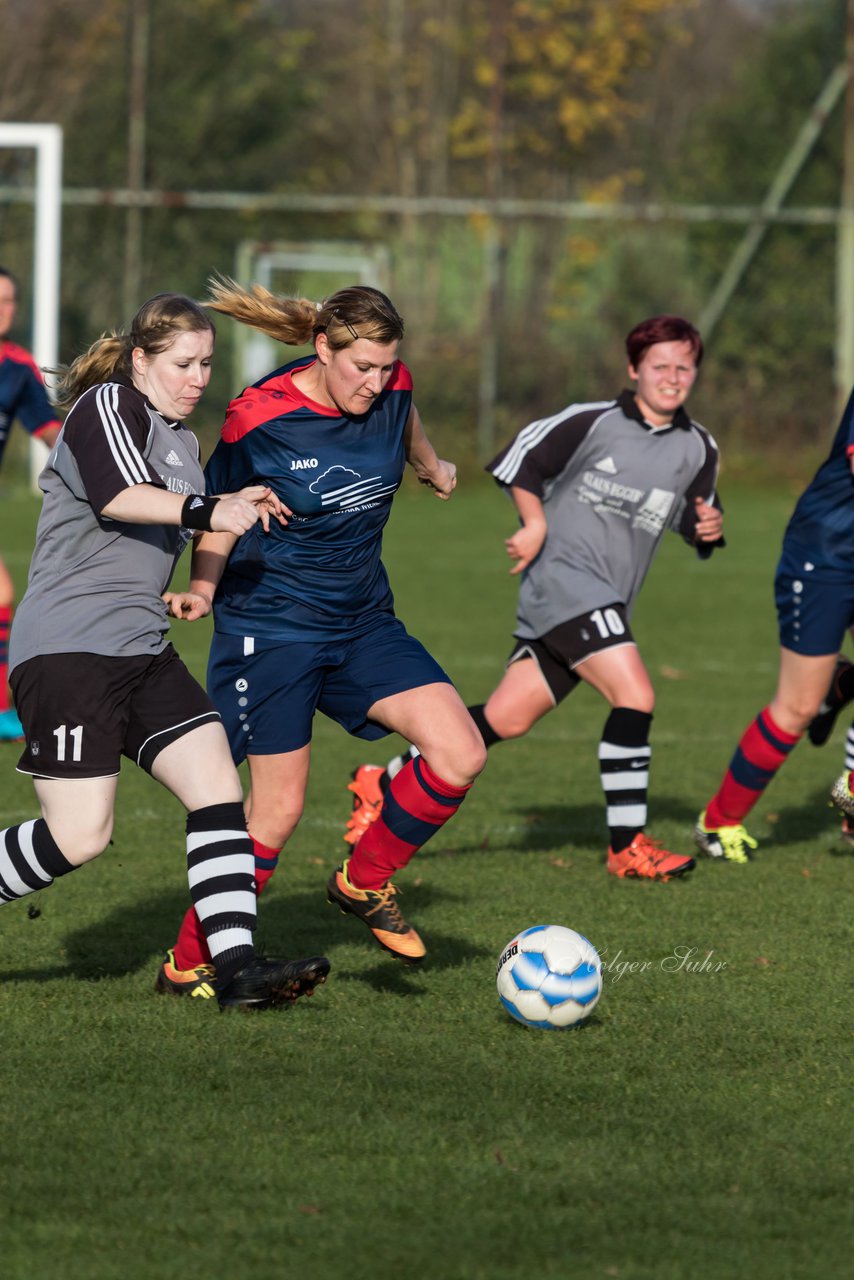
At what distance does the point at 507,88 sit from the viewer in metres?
27.1

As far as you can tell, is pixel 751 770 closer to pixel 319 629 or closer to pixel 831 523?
pixel 831 523

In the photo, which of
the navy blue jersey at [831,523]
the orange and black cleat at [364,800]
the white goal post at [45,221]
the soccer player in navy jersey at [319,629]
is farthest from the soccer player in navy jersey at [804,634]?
the white goal post at [45,221]

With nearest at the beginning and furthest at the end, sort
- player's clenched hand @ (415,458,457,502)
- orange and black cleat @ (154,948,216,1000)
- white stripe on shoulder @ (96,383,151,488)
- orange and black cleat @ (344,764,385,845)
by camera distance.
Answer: white stripe on shoulder @ (96,383,151,488) → orange and black cleat @ (154,948,216,1000) → player's clenched hand @ (415,458,457,502) → orange and black cleat @ (344,764,385,845)

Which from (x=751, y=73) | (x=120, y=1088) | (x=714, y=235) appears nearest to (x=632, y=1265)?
A: (x=120, y=1088)

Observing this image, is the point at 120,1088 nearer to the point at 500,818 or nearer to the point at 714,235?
A: the point at 500,818

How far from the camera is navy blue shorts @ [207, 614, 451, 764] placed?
5.30m

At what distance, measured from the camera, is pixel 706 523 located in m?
6.93

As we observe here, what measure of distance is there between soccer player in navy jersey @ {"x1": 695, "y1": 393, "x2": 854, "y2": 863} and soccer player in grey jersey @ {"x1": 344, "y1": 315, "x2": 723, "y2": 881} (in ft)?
0.96

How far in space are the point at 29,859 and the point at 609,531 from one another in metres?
2.97

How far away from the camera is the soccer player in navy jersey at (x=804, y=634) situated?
22.6 feet

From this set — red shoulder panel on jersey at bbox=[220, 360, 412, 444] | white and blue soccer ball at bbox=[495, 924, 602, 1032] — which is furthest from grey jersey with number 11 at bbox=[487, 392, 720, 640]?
white and blue soccer ball at bbox=[495, 924, 602, 1032]

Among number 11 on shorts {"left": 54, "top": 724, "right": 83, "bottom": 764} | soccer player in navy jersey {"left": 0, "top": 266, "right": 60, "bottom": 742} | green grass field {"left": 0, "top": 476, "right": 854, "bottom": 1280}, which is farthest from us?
soccer player in navy jersey {"left": 0, "top": 266, "right": 60, "bottom": 742}

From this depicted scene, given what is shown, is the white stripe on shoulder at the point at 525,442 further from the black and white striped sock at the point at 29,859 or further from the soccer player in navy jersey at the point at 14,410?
the soccer player in navy jersey at the point at 14,410

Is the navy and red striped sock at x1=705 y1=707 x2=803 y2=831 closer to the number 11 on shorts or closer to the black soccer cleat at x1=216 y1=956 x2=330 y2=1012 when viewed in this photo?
the black soccer cleat at x1=216 y1=956 x2=330 y2=1012
